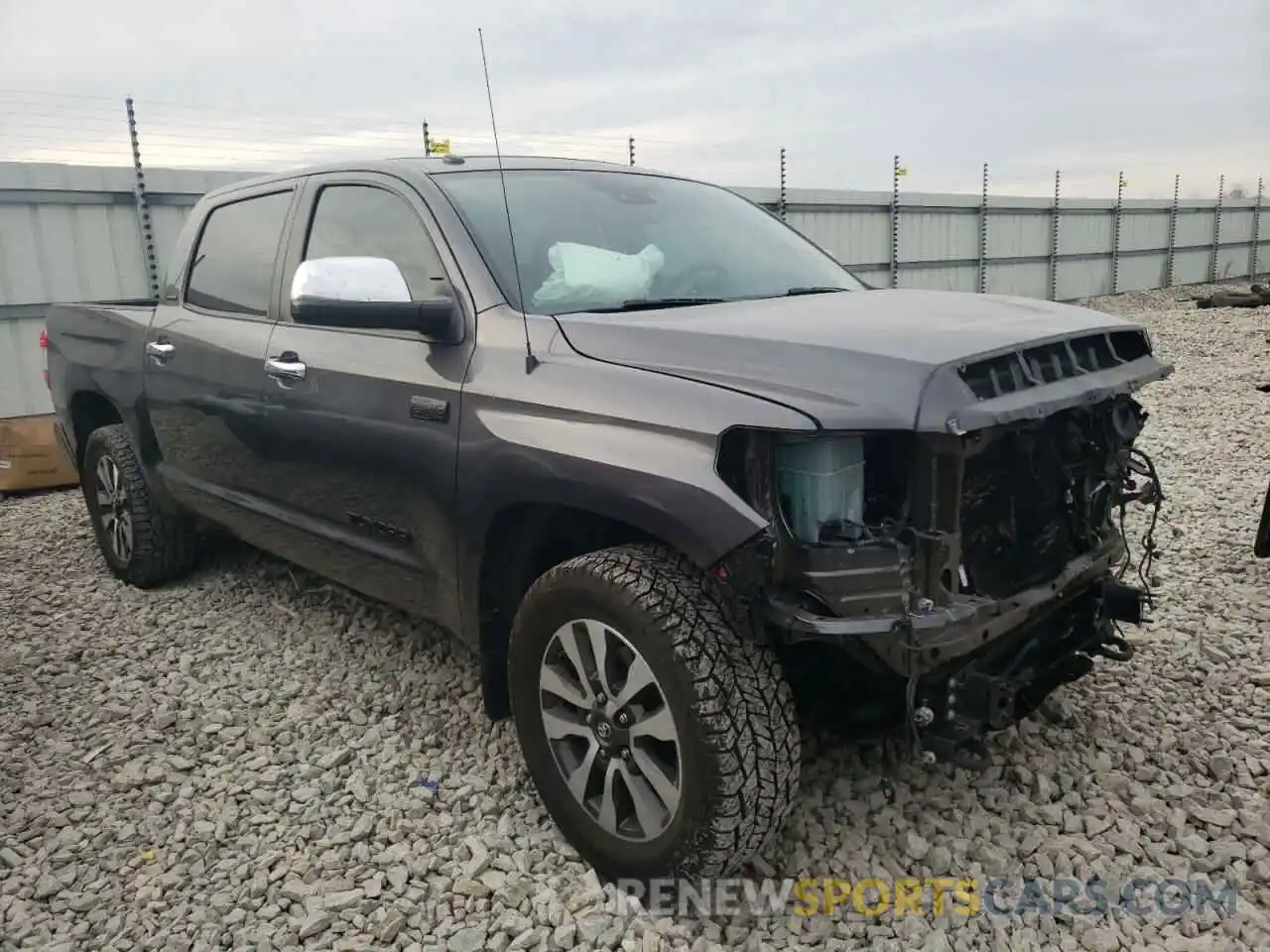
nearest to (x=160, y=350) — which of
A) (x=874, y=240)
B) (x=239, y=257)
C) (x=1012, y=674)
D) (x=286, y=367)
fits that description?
(x=239, y=257)

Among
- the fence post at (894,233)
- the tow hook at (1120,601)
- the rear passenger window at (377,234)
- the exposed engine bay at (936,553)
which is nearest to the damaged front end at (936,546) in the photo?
the exposed engine bay at (936,553)

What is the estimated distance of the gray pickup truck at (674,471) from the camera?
2.03 m

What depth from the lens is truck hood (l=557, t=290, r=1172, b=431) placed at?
1.97m

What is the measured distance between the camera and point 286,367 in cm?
326

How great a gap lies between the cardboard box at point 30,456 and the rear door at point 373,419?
14.7 feet

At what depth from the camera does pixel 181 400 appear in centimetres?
396

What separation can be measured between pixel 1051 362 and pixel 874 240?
614 inches

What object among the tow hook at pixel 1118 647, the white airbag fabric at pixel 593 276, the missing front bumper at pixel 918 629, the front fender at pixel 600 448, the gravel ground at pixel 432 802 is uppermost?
the white airbag fabric at pixel 593 276

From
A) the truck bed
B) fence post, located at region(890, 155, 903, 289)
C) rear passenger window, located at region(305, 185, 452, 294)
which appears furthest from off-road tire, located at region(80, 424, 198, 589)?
fence post, located at region(890, 155, 903, 289)

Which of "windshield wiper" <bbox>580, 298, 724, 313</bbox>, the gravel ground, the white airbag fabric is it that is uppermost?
the white airbag fabric

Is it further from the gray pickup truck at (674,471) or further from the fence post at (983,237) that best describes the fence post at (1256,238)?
the gray pickup truck at (674,471)

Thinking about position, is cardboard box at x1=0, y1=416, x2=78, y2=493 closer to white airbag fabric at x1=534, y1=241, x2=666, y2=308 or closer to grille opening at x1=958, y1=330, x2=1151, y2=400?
white airbag fabric at x1=534, y1=241, x2=666, y2=308

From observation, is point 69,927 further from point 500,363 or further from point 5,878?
point 500,363

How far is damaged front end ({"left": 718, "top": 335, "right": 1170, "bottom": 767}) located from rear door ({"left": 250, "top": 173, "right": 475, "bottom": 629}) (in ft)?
3.33
